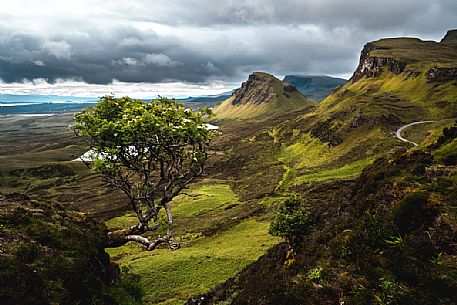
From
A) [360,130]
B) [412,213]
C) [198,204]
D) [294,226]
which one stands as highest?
[412,213]

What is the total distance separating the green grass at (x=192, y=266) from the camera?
112ft

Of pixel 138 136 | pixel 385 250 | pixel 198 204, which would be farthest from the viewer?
pixel 198 204

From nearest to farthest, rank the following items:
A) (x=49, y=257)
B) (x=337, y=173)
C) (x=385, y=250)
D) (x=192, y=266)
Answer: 1. (x=385, y=250)
2. (x=49, y=257)
3. (x=192, y=266)
4. (x=337, y=173)

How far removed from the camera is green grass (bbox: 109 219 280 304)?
34.2 m

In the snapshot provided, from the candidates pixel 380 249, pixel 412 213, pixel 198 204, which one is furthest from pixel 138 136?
pixel 198 204

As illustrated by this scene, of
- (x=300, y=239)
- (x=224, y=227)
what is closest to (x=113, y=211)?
(x=224, y=227)

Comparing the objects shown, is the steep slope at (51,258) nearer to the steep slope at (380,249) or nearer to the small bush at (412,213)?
the steep slope at (380,249)

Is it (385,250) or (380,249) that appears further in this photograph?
(380,249)

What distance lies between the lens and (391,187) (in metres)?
23.0

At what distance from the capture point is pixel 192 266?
42125mm

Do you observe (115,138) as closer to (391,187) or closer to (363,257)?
(363,257)

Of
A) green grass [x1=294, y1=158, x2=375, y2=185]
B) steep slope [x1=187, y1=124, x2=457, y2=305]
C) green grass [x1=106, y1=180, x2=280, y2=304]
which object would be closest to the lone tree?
steep slope [x1=187, y1=124, x2=457, y2=305]

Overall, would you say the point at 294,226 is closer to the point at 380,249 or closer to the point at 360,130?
the point at 380,249

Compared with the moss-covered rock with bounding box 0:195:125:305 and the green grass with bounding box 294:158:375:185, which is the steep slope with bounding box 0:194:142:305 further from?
the green grass with bounding box 294:158:375:185
